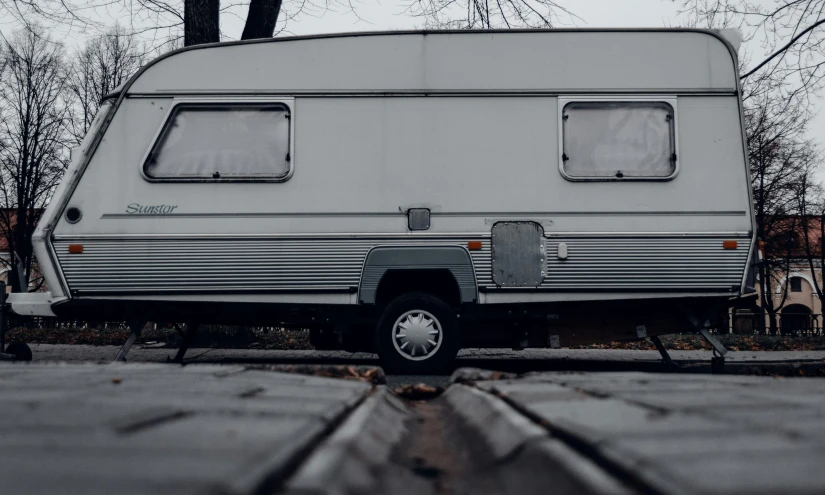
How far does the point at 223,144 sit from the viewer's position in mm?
6184

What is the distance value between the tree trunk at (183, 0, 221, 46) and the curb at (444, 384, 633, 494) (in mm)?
8799

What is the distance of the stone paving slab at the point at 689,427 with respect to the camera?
1.14 m

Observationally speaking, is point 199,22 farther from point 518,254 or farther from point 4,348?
point 518,254

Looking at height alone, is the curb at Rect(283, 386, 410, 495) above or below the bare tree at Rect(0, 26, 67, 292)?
below

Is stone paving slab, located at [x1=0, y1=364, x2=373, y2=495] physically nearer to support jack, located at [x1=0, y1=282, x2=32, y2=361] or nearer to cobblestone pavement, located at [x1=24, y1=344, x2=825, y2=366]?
support jack, located at [x1=0, y1=282, x2=32, y2=361]

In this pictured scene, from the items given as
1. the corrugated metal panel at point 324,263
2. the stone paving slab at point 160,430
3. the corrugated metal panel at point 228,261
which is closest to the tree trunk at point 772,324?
the corrugated metal panel at point 324,263

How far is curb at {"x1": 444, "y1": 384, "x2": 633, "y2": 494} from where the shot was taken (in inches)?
45.9

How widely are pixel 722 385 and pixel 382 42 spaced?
14.7ft

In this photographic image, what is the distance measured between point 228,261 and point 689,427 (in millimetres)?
4940

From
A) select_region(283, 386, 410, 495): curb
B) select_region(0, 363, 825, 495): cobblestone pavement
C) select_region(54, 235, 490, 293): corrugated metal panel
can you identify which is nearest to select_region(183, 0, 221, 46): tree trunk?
select_region(54, 235, 490, 293): corrugated metal panel

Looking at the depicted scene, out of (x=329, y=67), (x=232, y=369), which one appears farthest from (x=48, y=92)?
(x=232, y=369)

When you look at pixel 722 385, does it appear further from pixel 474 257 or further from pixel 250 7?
pixel 250 7

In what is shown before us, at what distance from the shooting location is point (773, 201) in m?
24.8

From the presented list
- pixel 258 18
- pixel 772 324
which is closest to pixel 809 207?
pixel 772 324
